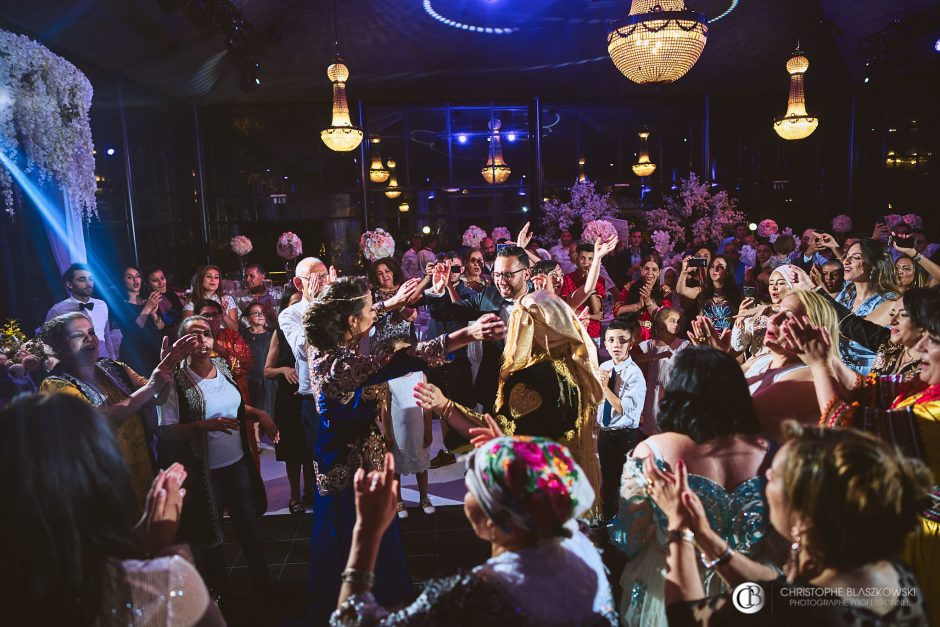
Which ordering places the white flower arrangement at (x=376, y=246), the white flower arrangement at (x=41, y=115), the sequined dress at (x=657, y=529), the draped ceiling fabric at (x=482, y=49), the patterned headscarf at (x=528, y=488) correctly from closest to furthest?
the patterned headscarf at (x=528, y=488)
the sequined dress at (x=657, y=529)
the white flower arrangement at (x=41, y=115)
the white flower arrangement at (x=376, y=246)
the draped ceiling fabric at (x=482, y=49)

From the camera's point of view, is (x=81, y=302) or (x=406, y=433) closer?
(x=406, y=433)

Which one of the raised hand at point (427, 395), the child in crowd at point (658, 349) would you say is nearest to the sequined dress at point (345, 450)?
the raised hand at point (427, 395)

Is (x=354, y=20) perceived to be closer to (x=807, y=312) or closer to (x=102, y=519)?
(x=807, y=312)

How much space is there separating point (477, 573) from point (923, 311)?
5.66 feet

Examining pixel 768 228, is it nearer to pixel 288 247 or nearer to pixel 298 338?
pixel 288 247

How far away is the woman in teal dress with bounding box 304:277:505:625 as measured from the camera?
7.69 feet

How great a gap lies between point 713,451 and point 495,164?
11.0 m

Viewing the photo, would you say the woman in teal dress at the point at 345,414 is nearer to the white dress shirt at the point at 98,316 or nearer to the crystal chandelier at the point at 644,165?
the white dress shirt at the point at 98,316

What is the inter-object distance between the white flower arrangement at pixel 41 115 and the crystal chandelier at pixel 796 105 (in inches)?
281

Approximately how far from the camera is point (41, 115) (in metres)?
4.90

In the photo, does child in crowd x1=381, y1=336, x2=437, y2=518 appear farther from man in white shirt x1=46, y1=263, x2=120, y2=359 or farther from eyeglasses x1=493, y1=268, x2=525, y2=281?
man in white shirt x1=46, y1=263, x2=120, y2=359

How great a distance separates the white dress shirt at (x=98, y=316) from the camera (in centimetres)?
464

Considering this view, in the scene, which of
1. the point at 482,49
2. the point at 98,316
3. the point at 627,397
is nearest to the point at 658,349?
the point at 627,397

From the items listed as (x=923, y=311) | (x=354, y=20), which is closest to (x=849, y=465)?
(x=923, y=311)
